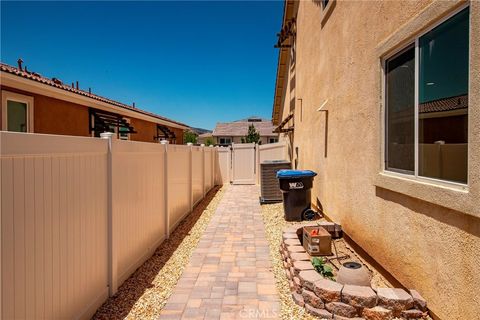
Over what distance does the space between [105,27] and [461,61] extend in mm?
19439

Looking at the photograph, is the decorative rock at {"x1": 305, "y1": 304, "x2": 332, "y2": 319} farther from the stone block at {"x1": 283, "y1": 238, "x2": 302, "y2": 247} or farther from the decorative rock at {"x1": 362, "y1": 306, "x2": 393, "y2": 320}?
the stone block at {"x1": 283, "y1": 238, "x2": 302, "y2": 247}

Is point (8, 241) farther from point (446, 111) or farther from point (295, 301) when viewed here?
point (446, 111)

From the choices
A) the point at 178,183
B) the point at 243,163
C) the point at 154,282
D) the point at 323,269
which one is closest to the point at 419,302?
the point at 323,269

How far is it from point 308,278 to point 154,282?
2356mm

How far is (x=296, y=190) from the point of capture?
8203 mm

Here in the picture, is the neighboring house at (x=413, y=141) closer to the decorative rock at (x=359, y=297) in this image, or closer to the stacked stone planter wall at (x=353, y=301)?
the stacked stone planter wall at (x=353, y=301)

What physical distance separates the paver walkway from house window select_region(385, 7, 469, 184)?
2557mm

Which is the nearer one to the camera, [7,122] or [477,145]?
[477,145]

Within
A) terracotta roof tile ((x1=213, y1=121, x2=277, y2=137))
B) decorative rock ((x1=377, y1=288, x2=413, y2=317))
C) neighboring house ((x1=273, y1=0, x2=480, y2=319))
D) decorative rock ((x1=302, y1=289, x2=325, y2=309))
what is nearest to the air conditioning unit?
neighboring house ((x1=273, y1=0, x2=480, y2=319))

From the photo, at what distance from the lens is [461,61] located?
9.97 feet

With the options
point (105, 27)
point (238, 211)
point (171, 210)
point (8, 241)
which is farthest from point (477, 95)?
point (105, 27)

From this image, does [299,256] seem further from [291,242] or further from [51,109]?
[51,109]

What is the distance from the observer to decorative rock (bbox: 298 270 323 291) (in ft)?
12.8

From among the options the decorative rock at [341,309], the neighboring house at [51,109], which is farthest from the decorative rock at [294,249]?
the neighboring house at [51,109]
